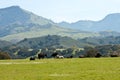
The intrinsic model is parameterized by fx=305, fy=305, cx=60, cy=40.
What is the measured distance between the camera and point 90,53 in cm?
12481

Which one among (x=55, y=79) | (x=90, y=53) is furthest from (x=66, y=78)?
(x=90, y=53)

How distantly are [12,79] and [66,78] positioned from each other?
556cm

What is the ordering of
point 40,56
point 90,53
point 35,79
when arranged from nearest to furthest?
point 35,79 < point 40,56 < point 90,53

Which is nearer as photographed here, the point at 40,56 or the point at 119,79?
the point at 119,79

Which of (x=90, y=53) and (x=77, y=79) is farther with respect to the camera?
(x=90, y=53)

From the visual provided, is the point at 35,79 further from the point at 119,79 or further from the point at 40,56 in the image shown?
the point at 40,56

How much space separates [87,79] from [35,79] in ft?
17.4

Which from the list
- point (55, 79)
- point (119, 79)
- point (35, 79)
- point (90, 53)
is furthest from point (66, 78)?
point (90, 53)

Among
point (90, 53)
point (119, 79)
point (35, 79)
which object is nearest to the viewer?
point (119, 79)

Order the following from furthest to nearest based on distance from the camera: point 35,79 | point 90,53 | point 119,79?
point 90,53
point 35,79
point 119,79

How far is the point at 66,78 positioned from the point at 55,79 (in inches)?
48.6

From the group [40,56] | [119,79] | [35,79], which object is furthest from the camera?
[40,56]

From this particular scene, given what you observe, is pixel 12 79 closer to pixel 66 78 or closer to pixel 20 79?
pixel 20 79

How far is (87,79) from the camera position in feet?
98.4
